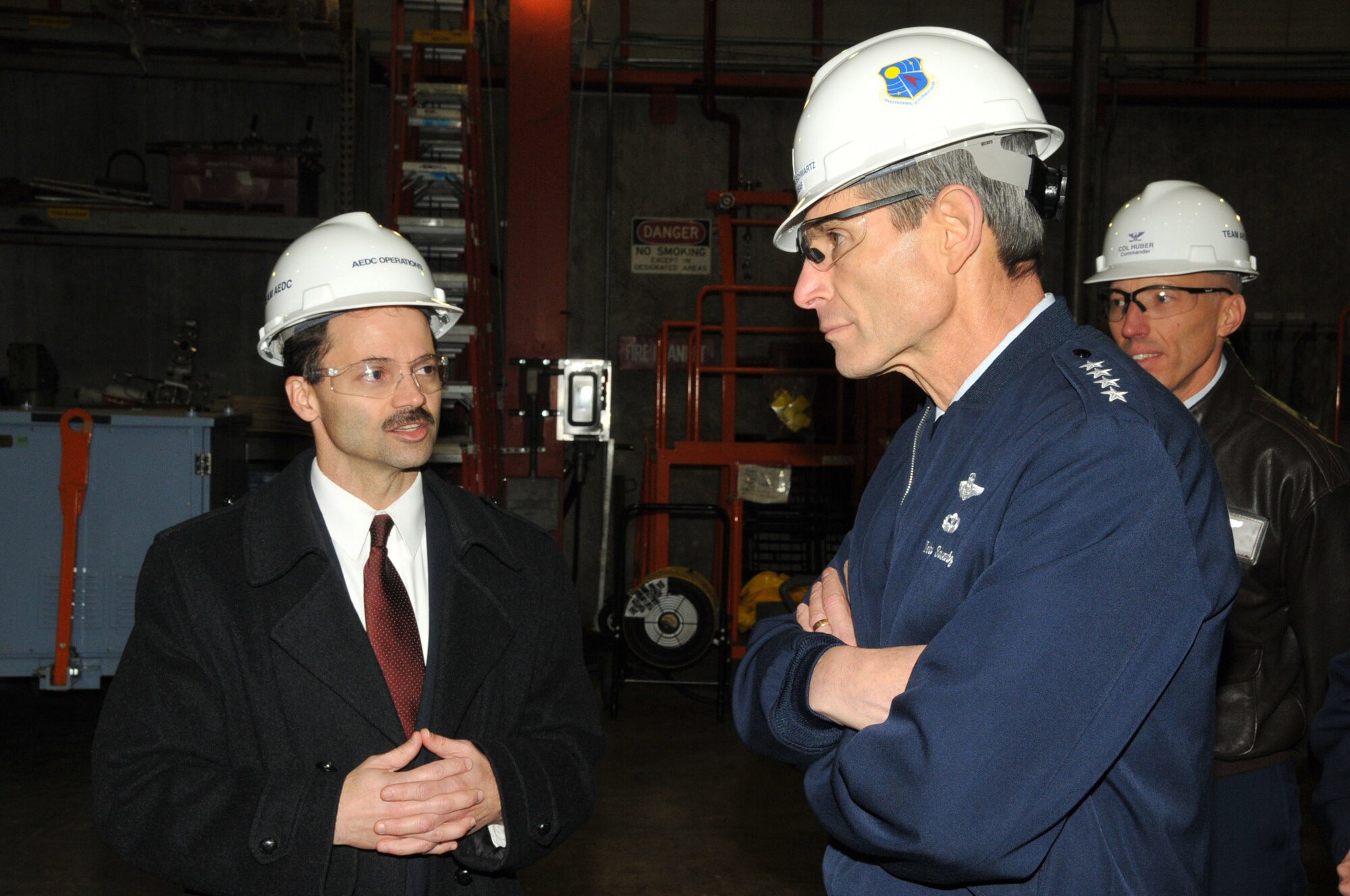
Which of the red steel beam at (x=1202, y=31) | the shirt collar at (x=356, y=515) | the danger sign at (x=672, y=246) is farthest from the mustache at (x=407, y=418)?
the red steel beam at (x=1202, y=31)

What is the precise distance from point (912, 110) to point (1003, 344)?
0.32m

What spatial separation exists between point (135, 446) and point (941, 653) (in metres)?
4.99

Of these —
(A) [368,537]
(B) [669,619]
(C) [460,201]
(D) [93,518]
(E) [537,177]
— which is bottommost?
(B) [669,619]

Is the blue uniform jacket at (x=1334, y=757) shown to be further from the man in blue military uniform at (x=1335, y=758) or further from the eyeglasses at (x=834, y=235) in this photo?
the eyeglasses at (x=834, y=235)

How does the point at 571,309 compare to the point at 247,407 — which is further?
the point at 571,309

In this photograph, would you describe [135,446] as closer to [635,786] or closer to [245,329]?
[635,786]

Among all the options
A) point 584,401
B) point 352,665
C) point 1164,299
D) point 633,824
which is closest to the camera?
point 352,665

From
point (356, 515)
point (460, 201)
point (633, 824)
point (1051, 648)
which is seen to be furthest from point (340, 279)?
point (460, 201)

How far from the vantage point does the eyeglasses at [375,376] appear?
1956 mm

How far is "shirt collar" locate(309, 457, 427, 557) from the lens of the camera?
6.27 feet

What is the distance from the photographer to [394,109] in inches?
232

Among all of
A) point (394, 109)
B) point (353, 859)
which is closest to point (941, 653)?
point (353, 859)

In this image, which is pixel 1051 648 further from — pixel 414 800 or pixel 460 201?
pixel 460 201

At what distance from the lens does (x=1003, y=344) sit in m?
1.32
